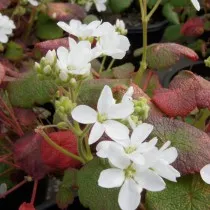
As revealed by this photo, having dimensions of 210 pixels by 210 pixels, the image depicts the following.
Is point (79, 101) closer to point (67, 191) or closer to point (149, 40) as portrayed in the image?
point (67, 191)

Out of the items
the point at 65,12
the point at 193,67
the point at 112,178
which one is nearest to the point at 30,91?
the point at 112,178

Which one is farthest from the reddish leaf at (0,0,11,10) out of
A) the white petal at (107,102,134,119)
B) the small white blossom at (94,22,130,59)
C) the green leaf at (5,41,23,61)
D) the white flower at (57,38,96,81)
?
the white petal at (107,102,134,119)

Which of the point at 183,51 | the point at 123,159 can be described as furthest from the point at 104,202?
the point at 183,51

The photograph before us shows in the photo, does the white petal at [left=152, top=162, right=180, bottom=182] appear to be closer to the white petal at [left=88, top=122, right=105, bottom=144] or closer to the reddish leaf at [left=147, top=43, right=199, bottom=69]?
the white petal at [left=88, top=122, right=105, bottom=144]

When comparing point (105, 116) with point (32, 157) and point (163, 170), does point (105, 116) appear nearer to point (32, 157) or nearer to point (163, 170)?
point (163, 170)

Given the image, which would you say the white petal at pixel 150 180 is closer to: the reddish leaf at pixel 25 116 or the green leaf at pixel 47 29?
the reddish leaf at pixel 25 116
